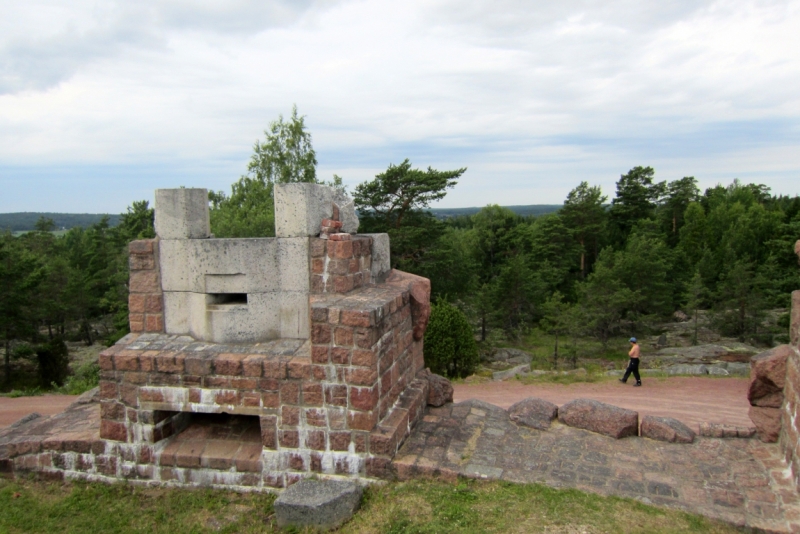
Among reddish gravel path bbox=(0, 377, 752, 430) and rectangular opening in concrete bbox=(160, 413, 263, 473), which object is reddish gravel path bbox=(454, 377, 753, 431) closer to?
reddish gravel path bbox=(0, 377, 752, 430)

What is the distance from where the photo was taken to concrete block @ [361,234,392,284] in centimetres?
612

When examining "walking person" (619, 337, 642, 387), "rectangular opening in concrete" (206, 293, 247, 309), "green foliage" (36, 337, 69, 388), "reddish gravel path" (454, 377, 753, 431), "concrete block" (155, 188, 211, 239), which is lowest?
"green foliage" (36, 337, 69, 388)

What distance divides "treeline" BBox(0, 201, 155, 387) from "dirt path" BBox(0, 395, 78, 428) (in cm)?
672

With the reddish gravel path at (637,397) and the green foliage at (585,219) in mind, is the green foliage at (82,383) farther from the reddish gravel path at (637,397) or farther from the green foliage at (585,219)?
the green foliage at (585,219)

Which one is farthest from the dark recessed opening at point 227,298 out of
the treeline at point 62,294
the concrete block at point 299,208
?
the treeline at point 62,294

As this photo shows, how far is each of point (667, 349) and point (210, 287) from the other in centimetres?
2449

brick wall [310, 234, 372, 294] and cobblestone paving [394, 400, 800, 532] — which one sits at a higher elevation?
brick wall [310, 234, 372, 294]

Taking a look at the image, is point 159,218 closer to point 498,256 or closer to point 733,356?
point 733,356

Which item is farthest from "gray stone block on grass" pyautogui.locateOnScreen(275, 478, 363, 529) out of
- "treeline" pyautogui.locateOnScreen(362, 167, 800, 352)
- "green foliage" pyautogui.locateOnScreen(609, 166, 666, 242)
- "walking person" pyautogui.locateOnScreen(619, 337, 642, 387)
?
"green foliage" pyautogui.locateOnScreen(609, 166, 666, 242)

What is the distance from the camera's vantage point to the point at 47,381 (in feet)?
68.1

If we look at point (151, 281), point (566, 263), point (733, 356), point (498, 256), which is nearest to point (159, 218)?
point (151, 281)

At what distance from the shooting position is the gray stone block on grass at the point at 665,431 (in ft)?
18.3

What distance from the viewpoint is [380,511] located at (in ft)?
15.0

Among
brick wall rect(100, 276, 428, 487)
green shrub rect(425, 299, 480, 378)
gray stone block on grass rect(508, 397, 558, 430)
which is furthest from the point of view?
green shrub rect(425, 299, 480, 378)
